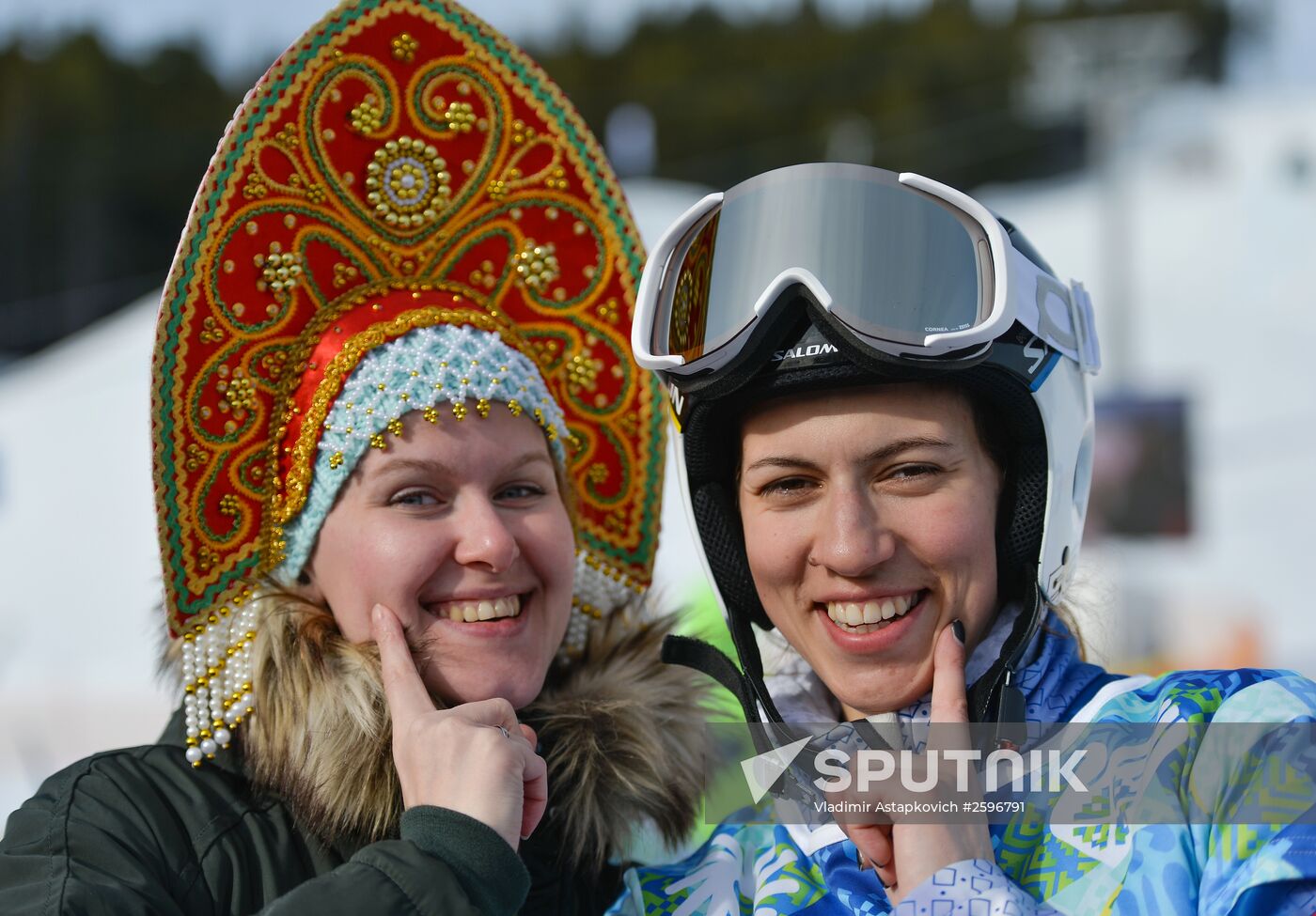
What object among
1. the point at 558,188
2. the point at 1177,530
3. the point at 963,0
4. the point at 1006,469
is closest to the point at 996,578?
the point at 1006,469

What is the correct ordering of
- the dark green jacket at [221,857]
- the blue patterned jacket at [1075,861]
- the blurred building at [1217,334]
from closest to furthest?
the blue patterned jacket at [1075,861]
the dark green jacket at [221,857]
the blurred building at [1217,334]

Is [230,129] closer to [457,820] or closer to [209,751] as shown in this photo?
[209,751]

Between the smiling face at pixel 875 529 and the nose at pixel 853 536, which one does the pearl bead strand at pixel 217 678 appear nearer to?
the smiling face at pixel 875 529

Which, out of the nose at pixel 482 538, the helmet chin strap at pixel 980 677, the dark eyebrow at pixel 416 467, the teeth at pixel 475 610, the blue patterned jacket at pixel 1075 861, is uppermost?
the dark eyebrow at pixel 416 467

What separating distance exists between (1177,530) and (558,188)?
54.0 ft

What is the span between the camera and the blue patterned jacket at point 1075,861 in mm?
1719

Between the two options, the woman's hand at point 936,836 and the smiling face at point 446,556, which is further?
the smiling face at point 446,556

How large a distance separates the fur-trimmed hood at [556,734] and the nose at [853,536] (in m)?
0.69

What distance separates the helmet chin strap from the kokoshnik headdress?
401mm

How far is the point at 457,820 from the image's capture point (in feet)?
6.39

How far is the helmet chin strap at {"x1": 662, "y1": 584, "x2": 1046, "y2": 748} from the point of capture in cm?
206

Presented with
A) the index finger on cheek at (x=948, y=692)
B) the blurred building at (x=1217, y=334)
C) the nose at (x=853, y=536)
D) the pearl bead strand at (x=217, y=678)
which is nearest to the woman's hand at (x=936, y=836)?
the index finger on cheek at (x=948, y=692)

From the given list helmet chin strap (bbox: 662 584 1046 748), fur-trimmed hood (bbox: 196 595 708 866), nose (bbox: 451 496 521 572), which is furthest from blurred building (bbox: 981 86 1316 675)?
nose (bbox: 451 496 521 572)

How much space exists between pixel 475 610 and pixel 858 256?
35.6 inches
